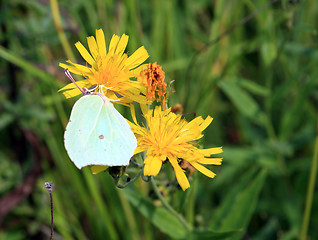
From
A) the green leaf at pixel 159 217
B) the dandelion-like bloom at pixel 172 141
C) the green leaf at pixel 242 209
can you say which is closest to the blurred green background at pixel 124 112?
the green leaf at pixel 242 209

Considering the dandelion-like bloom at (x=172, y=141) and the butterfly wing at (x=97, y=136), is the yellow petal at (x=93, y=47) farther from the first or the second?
the dandelion-like bloom at (x=172, y=141)

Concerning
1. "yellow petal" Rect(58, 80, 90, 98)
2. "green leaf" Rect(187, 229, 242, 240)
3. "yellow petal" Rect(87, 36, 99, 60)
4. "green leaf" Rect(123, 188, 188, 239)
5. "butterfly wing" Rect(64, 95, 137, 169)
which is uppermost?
"yellow petal" Rect(87, 36, 99, 60)

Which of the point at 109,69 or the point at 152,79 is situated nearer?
the point at 152,79

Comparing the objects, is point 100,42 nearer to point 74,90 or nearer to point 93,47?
point 93,47

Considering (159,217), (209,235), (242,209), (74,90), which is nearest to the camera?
(74,90)

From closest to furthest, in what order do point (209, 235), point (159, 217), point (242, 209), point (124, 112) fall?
point (209, 235), point (159, 217), point (242, 209), point (124, 112)

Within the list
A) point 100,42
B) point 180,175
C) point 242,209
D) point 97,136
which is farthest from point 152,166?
point 242,209

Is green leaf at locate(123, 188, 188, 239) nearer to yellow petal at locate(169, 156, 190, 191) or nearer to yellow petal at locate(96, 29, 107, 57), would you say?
yellow petal at locate(169, 156, 190, 191)

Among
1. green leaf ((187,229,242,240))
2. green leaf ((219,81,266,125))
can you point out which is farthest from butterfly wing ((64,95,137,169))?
green leaf ((219,81,266,125))
